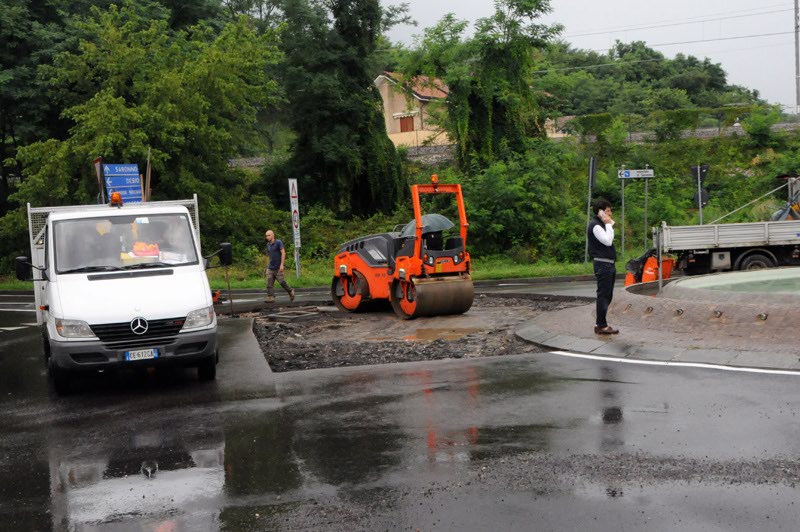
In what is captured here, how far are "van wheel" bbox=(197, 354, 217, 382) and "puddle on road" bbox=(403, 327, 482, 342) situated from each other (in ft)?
12.2

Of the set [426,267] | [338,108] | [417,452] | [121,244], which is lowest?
[417,452]

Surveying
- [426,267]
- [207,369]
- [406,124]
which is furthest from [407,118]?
[207,369]

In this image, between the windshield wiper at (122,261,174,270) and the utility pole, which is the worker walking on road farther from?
the utility pole

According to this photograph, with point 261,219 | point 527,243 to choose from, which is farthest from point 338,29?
point 527,243

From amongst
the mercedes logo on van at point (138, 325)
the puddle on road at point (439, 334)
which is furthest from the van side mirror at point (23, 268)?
the puddle on road at point (439, 334)

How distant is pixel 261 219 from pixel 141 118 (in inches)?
305

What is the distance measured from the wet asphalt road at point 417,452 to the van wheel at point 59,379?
0.15 m

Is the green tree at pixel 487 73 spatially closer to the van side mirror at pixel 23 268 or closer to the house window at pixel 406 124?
the house window at pixel 406 124

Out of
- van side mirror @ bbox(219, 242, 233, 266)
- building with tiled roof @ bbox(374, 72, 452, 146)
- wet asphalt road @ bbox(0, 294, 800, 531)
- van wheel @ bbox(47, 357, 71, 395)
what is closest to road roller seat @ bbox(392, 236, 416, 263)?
van side mirror @ bbox(219, 242, 233, 266)

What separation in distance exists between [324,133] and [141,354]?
32.5 meters

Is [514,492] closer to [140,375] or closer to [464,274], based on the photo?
[140,375]

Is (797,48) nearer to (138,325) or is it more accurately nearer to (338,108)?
(338,108)

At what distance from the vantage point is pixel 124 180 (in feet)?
91.6

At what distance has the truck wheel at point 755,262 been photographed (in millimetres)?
23062
